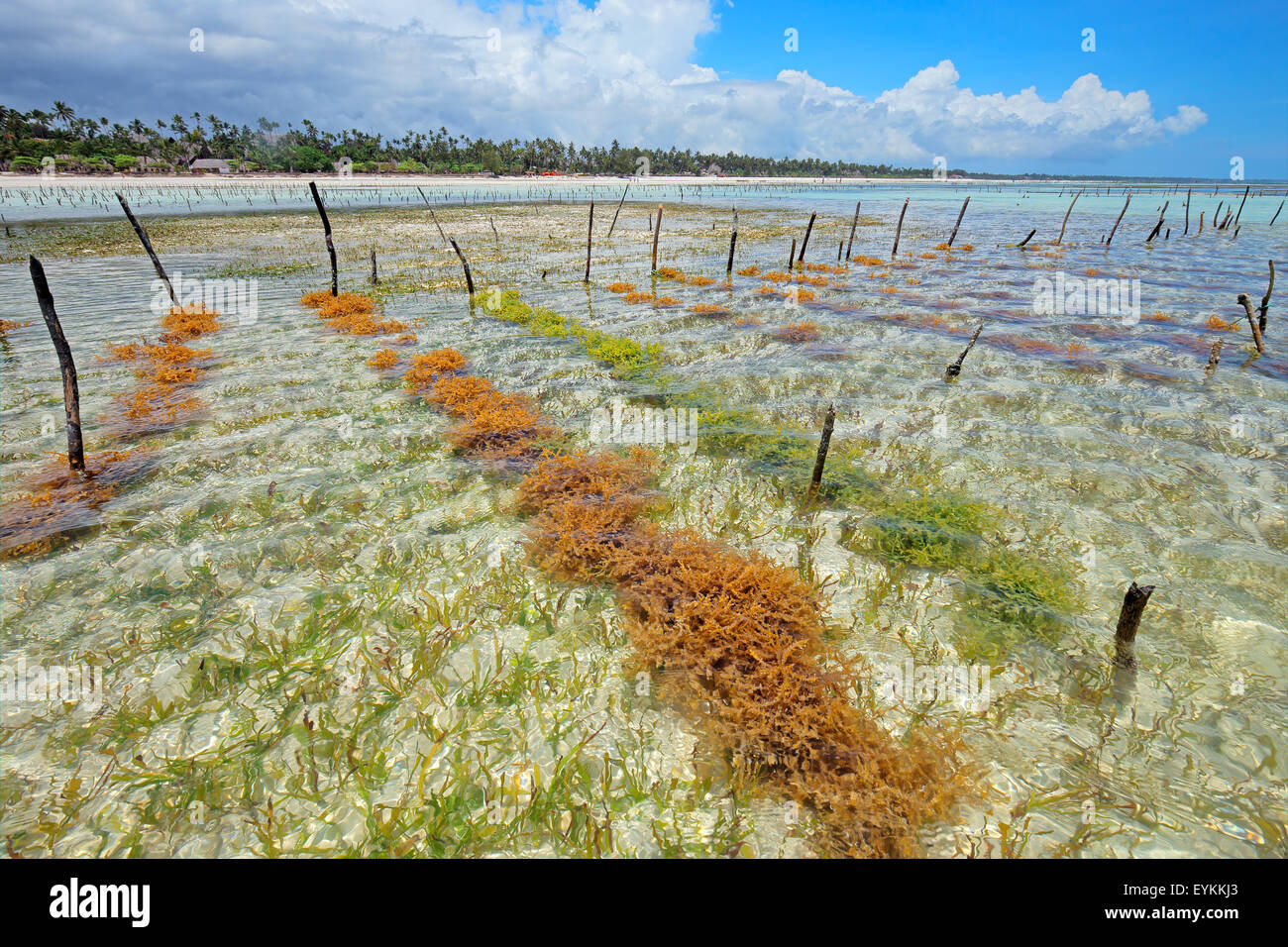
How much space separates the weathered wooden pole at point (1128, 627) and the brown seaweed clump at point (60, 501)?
1189 centimetres

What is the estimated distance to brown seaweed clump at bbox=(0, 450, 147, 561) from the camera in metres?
6.34

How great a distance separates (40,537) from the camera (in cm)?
638

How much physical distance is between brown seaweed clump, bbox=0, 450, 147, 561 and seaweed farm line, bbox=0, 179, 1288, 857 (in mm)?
82

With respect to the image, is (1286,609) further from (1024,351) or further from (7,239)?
(7,239)

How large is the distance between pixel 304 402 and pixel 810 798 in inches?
458

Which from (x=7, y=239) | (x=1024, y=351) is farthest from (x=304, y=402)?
(x=7, y=239)

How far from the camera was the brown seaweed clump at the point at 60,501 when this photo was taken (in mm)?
6342

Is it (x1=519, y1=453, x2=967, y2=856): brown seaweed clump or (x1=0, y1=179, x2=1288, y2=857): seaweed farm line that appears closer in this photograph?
(x1=519, y1=453, x2=967, y2=856): brown seaweed clump

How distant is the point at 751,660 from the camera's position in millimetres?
4613

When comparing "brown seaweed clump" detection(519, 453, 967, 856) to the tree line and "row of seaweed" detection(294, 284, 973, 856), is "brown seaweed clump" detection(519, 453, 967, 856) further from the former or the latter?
the tree line
